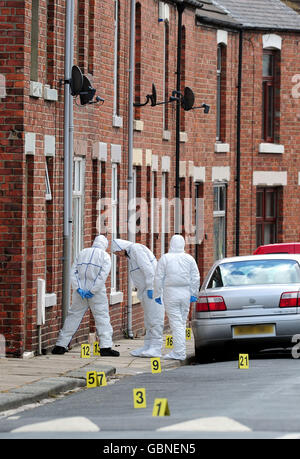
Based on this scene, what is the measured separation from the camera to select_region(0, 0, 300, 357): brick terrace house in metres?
19.1

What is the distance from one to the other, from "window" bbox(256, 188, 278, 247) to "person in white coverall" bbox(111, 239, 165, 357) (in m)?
15.4

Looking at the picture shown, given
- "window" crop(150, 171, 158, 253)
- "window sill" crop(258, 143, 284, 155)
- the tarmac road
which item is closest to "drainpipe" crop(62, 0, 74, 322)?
the tarmac road

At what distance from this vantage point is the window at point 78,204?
22062 millimetres

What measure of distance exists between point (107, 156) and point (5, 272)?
5.43m

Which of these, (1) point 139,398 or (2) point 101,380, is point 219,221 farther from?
(1) point 139,398

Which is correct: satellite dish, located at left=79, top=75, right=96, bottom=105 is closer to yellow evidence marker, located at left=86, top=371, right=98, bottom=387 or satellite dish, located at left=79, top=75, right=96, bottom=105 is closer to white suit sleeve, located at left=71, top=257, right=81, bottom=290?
white suit sleeve, located at left=71, top=257, right=81, bottom=290

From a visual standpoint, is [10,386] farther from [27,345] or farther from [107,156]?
[107,156]

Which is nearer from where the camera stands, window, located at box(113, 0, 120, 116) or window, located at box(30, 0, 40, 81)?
window, located at box(30, 0, 40, 81)

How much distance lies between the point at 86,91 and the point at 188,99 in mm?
9222

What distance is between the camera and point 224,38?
33500 millimetres

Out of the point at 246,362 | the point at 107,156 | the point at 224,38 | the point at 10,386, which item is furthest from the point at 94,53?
the point at 224,38

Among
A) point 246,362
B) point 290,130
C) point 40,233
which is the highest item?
point 290,130

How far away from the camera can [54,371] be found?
17.2m

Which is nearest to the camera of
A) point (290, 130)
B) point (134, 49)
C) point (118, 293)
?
point (118, 293)
